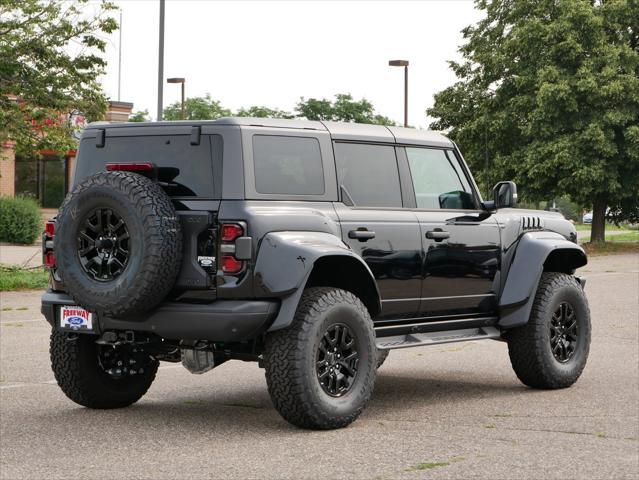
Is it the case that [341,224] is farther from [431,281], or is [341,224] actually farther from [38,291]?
[38,291]

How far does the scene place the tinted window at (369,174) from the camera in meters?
8.06

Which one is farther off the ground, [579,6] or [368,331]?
[579,6]

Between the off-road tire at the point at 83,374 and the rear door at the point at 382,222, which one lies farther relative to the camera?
the off-road tire at the point at 83,374

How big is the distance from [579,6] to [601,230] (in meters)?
7.59

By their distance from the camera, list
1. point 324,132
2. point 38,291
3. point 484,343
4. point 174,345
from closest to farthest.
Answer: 1. point 174,345
2. point 324,132
3. point 484,343
4. point 38,291

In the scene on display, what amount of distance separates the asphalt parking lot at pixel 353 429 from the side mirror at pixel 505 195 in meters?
1.47

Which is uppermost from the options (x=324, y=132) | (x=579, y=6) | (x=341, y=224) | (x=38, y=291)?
(x=579, y=6)

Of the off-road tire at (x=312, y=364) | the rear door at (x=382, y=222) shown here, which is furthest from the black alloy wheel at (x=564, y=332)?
the off-road tire at (x=312, y=364)

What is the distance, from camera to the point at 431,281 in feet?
27.6

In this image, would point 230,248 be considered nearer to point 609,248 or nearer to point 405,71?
point 609,248

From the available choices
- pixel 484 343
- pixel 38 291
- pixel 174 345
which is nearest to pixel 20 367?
pixel 174 345

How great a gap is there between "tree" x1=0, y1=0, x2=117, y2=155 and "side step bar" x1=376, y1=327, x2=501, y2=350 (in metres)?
13.1

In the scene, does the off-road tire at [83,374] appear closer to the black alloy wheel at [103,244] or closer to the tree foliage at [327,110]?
the black alloy wheel at [103,244]

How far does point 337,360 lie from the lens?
7.41 metres
